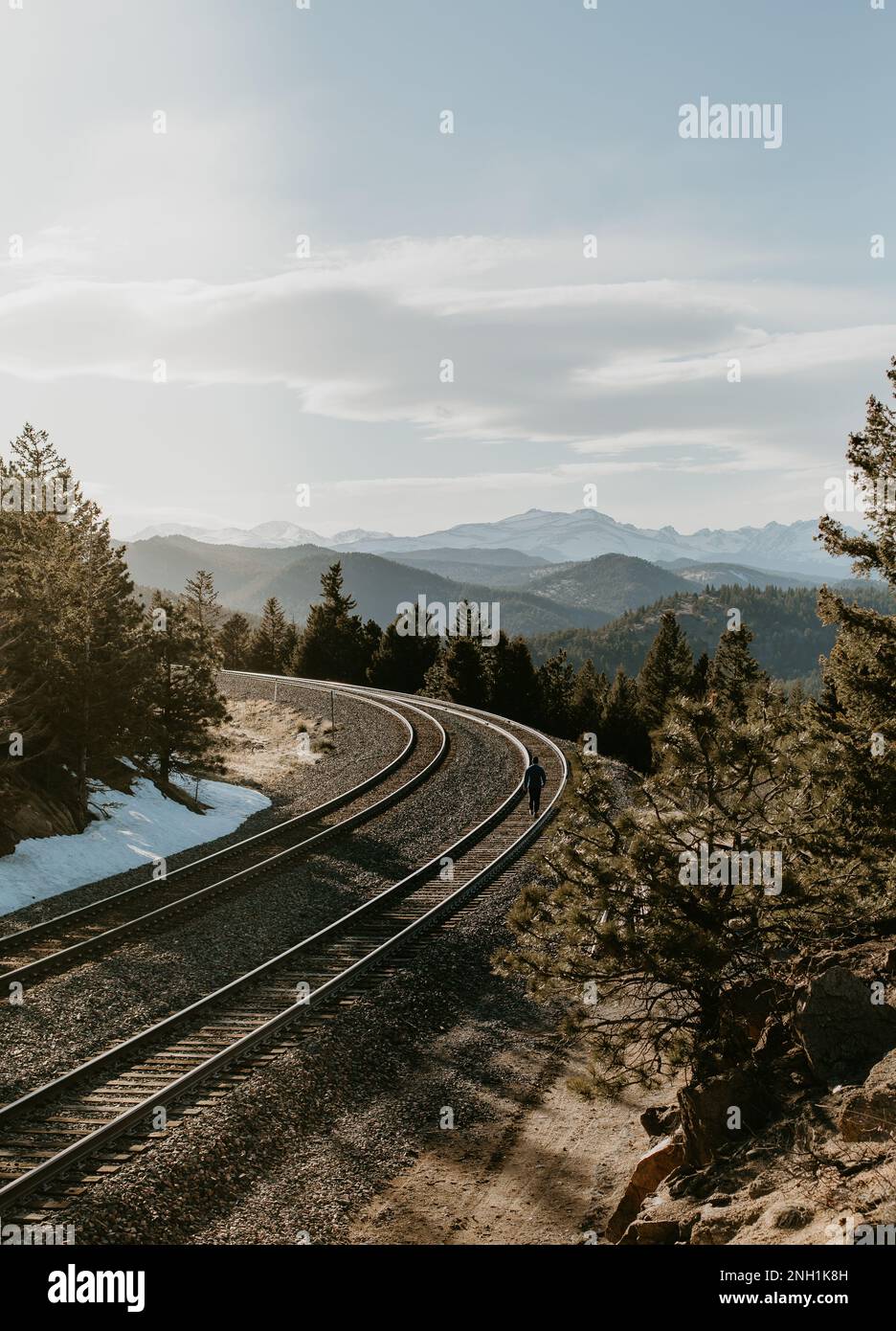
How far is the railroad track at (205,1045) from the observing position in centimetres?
948

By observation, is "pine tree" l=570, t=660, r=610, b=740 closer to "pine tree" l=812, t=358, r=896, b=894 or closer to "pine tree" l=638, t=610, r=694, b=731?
"pine tree" l=638, t=610, r=694, b=731

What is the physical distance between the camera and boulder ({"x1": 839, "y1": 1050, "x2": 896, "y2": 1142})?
713cm

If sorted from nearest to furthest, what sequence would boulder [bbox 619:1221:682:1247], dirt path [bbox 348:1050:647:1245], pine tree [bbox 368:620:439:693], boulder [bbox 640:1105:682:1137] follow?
boulder [bbox 619:1221:682:1247] < dirt path [bbox 348:1050:647:1245] < boulder [bbox 640:1105:682:1137] < pine tree [bbox 368:620:439:693]

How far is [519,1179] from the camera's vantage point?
10.2 m

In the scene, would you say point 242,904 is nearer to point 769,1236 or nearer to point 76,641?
point 76,641

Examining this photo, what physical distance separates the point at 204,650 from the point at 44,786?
652 cm

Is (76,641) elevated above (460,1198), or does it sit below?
above

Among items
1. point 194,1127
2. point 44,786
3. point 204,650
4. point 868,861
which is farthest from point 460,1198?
point 204,650

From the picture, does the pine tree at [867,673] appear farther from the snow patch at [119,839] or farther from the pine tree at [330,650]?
the pine tree at [330,650]

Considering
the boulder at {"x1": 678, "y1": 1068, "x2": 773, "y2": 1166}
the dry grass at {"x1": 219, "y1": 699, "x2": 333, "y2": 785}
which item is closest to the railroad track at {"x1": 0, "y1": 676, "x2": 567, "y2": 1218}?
the boulder at {"x1": 678, "y1": 1068, "x2": 773, "y2": 1166}

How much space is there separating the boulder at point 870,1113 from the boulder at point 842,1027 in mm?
903

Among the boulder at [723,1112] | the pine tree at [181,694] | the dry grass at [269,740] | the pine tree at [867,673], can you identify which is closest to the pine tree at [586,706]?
the dry grass at [269,740]

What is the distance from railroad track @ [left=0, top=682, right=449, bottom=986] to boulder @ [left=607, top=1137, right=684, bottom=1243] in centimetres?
917
